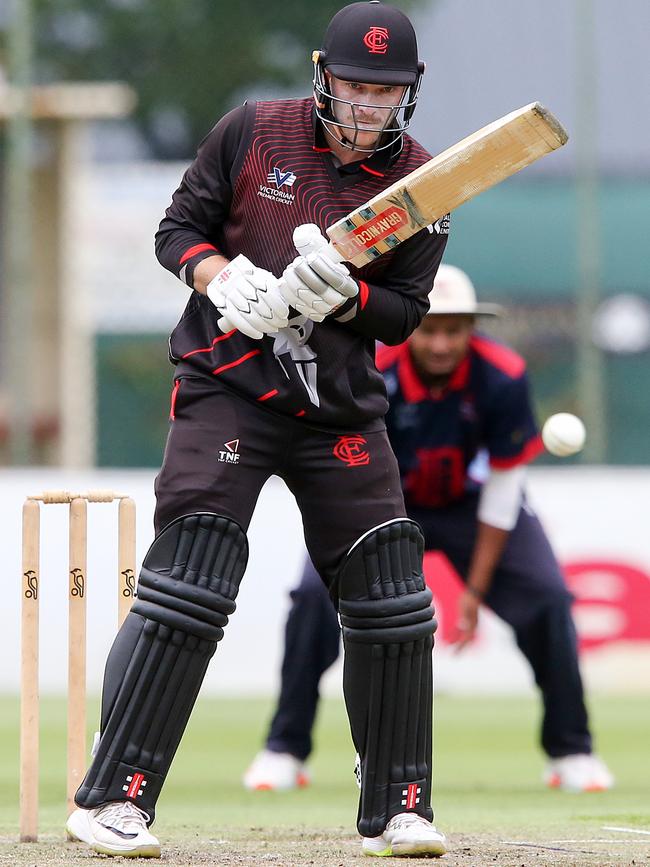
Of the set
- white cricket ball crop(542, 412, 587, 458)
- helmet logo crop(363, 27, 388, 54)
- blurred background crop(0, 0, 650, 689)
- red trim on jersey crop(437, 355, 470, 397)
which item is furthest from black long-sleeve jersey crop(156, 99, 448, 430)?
blurred background crop(0, 0, 650, 689)

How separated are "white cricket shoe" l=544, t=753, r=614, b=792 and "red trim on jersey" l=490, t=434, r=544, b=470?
94cm

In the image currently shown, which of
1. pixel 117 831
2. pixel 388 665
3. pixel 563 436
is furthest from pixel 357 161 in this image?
pixel 563 436

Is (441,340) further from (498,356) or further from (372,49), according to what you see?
(372,49)

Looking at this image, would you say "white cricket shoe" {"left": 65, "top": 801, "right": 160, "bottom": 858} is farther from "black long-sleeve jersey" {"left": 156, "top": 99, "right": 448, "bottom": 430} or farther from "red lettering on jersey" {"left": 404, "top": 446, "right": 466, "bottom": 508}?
"red lettering on jersey" {"left": 404, "top": 446, "right": 466, "bottom": 508}

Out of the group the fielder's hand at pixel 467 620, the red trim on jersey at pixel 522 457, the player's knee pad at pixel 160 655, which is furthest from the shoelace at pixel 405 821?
the red trim on jersey at pixel 522 457

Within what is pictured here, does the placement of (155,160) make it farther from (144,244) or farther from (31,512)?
(31,512)

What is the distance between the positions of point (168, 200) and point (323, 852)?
13.4 meters

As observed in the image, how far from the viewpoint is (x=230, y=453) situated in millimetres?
3664

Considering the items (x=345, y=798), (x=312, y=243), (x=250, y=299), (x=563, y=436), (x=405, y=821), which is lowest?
(x=345, y=798)

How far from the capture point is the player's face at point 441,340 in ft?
18.5

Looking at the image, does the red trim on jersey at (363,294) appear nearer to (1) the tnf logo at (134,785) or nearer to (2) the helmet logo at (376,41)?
(2) the helmet logo at (376,41)

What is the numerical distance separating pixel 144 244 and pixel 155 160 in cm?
402

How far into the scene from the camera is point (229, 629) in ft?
27.6

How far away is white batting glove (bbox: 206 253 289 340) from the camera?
11.5ft
